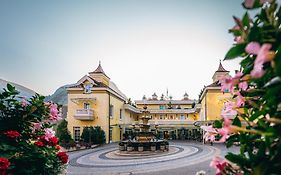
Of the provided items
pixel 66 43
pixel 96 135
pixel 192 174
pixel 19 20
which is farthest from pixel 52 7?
pixel 96 135

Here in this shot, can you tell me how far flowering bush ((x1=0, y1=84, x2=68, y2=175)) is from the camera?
11.6ft

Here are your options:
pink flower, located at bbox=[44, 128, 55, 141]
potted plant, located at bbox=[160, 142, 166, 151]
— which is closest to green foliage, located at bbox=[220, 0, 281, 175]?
pink flower, located at bbox=[44, 128, 55, 141]

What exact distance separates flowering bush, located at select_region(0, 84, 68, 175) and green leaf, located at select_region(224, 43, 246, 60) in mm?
3248

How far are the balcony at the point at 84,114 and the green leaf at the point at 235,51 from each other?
88.6 ft

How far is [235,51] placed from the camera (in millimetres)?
957

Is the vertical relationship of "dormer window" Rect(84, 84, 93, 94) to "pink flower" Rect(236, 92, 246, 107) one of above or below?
above

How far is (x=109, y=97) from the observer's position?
2847cm

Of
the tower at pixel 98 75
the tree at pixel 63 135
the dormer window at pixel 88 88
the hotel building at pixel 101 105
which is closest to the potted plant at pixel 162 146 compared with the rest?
the hotel building at pixel 101 105

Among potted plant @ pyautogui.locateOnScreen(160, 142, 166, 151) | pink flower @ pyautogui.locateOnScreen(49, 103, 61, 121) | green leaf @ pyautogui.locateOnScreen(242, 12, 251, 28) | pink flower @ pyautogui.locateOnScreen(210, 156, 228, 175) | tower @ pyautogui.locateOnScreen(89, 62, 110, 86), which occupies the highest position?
tower @ pyautogui.locateOnScreen(89, 62, 110, 86)

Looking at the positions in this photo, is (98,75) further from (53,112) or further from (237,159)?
(237,159)

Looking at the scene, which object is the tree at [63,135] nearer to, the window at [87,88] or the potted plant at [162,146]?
the window at [87,88]

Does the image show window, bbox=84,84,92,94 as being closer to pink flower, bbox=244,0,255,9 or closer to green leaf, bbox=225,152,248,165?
green leaf, bbox=225,152,248,165

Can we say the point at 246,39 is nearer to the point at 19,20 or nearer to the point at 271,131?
the point at 271,131

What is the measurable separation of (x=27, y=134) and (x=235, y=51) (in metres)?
3.71
